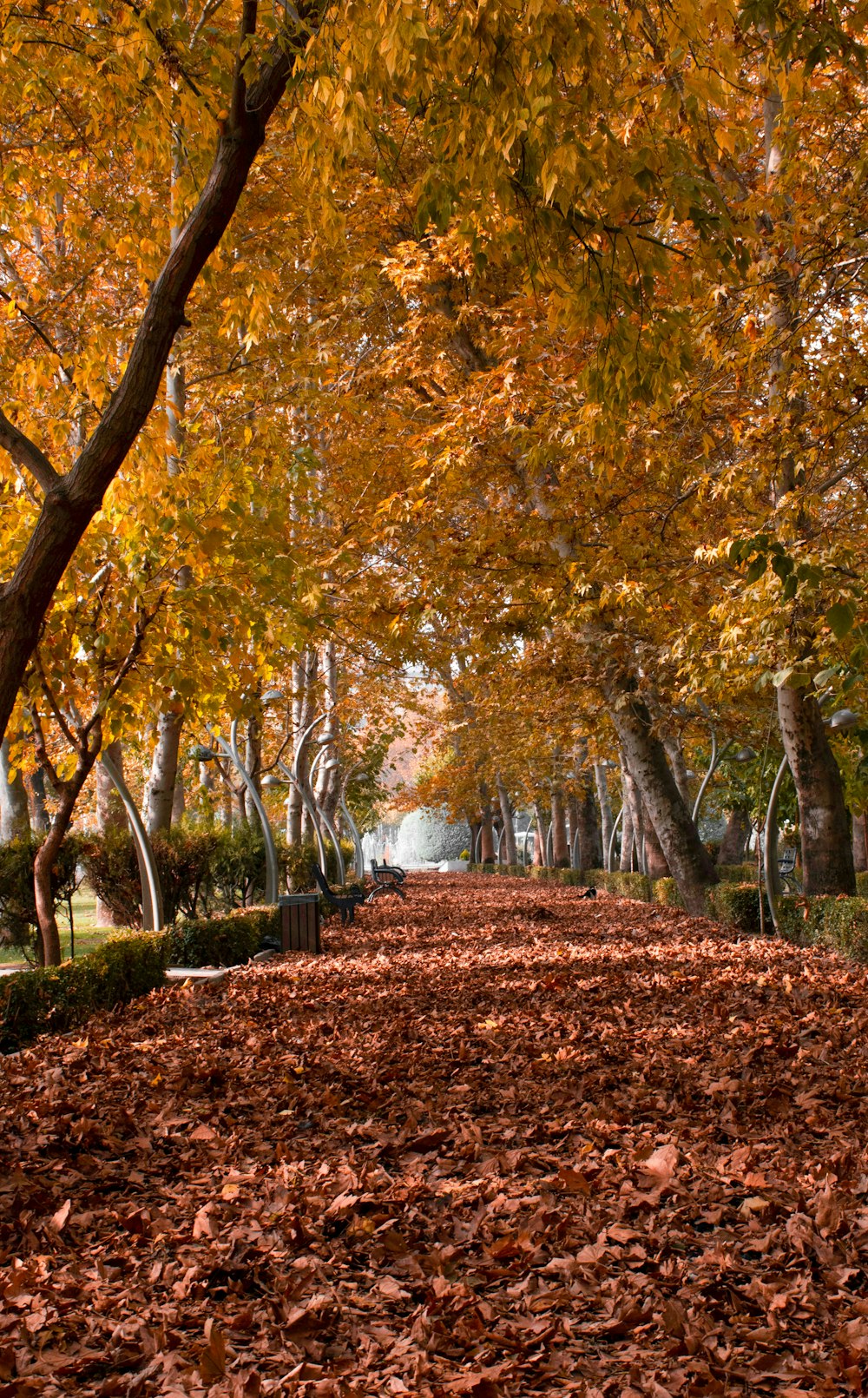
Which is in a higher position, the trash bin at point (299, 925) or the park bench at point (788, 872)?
the trash bin at point (299, 925)

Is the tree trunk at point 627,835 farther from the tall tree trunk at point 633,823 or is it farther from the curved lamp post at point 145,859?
the curved lamp post at point 145,859

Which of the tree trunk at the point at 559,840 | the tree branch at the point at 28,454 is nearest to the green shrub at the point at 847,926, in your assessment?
the tree branch at the point at 28,454

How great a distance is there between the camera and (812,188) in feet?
27.0

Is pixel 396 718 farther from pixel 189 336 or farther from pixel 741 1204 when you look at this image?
pixel 741 1204

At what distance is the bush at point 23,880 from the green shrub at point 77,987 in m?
2.53

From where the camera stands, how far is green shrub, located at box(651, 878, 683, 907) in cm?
1559

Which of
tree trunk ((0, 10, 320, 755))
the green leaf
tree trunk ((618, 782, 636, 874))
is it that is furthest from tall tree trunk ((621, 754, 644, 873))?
tree trunk ((0, 10, 320, 755))

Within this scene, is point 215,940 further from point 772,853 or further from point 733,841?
point 733,841

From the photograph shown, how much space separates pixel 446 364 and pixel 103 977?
770 cm

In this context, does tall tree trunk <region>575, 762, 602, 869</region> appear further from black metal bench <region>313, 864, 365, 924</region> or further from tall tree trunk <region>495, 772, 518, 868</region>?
black metal bench <region>313, 864, 365, 924</region>

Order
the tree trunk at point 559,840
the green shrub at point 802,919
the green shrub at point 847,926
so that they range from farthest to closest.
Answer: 1. the tree trunk at point 559,840
2. the green shrub at point 802,919
3. the green shrub at point 847,926

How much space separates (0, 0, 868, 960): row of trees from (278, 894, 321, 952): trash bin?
191 centimetres

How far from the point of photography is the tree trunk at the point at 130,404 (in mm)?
3689

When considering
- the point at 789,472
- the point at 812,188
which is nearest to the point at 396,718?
the point at 789,472
